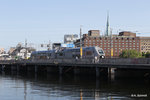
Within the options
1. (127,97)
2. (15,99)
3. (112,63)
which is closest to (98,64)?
(112,63)

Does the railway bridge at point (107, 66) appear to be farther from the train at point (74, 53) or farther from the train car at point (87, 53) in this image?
the train at point (74, 53)

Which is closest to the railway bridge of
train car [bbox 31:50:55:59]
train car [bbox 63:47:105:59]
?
train car [bbox 63:47:105:59]

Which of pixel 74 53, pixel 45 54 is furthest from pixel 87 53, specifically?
pixel 45 54

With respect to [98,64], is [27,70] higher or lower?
lower

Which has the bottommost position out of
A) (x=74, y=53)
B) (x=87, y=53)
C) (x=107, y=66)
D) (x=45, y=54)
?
(x=45, y=54)

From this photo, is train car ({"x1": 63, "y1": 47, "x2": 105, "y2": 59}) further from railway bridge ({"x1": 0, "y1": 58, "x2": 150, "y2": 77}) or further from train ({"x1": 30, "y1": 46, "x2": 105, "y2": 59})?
railway bridge ({"x1": 0, "y1": 58, "x2": 150, "y2": 77})

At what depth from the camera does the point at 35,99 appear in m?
30.4

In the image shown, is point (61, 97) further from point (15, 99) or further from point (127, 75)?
point (127, 75)

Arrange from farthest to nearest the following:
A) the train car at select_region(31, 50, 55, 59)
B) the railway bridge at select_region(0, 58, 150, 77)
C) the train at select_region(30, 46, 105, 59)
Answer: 1. the train car at select_region(31, 50, 55, 59)
2. the train at select_region(30, 46, 105, 59)
3. the railway bridge at select_region(0, 58, 150, 77)

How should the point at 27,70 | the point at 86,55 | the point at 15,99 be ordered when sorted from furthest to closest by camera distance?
the point at 27,70 < the point at 86,55 < the point at 15,99

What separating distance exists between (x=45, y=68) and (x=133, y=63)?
43.8m

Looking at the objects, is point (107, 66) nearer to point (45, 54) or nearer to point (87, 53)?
point (87, 53)

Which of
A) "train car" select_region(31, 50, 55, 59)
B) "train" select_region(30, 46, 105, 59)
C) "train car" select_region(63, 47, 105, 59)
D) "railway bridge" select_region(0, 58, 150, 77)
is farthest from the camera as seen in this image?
"train car" select_region(31, 50, 55, 59)

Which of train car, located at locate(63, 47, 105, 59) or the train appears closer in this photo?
train car, located at locate(63, 47, 105, 59)
